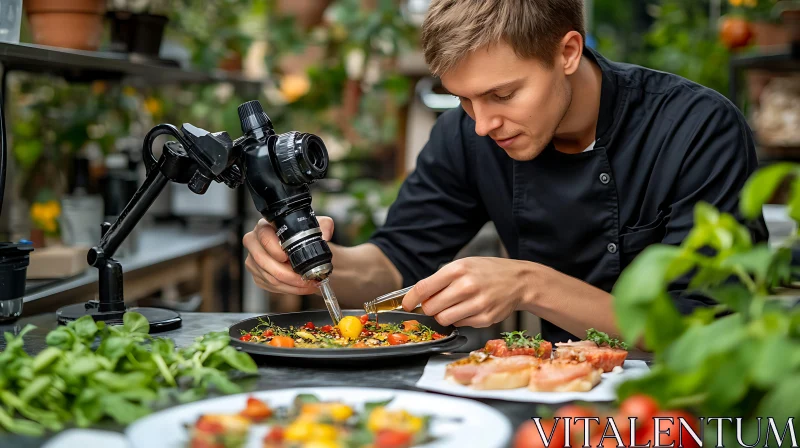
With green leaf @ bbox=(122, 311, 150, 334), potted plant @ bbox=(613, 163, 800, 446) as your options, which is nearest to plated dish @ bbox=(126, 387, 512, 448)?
potted plant @ bbox=(613, 163, 800, 446)

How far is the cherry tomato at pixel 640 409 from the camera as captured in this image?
799mm

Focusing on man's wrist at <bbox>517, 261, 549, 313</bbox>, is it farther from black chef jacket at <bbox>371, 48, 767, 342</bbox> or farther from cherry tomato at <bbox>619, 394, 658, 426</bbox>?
cherry tomato at <bbox>619, 394, 658, 426</bbox>

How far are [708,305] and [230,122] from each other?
2252mm

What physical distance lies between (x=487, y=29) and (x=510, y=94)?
0.13 m

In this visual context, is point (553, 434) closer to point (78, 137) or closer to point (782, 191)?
point (78, 137)

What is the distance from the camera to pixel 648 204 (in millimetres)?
1811

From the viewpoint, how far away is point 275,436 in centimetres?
89

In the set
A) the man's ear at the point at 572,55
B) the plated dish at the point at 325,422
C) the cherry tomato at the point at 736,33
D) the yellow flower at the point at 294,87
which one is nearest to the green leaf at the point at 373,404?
the plated dish at the point at 325,422

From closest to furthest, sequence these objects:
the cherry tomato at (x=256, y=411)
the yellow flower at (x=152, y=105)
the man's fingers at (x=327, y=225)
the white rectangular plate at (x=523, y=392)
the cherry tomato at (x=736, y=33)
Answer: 1. the cherry tomato at (x=256, y=411)
2. the white rectangular plate at (x=523, y=392)
3. the man's fingers at (x=327, y=225)
4. the yellow flower at (x=152, y=105)
5. the cherry tomato at (x=736, y=33)

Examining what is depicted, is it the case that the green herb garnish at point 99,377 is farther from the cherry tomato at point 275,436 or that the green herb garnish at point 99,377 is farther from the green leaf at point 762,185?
the green leaf at point 762,185

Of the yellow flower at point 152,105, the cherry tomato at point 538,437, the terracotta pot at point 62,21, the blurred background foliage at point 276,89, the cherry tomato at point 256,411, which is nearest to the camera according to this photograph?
the cherry tomato at point 538,437

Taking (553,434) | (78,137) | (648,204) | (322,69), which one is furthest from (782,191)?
(553,434)

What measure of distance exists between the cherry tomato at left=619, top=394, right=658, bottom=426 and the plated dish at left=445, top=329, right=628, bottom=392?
0.31m

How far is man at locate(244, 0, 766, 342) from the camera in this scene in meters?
1.58
